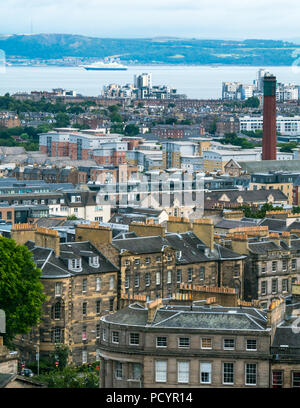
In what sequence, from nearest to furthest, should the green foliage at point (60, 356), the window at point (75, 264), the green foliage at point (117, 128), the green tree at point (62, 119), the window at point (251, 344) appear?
the window at point (251, 344)
the green foliage at point (60, 356)
the window at point (75, 264)
the green foliage at point (117, 128)
the green tree at point (62, 119)

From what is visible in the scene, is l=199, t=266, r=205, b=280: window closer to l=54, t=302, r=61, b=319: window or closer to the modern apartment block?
l=54, t=302, r=61, b=319: window

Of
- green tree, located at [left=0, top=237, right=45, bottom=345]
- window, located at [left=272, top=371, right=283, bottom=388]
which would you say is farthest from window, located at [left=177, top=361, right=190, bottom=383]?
green tree, located at [left=0, top=237, right=45, bottom=345]

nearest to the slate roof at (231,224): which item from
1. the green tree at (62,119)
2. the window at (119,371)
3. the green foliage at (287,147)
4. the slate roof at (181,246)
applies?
the slate roof at (181,246)

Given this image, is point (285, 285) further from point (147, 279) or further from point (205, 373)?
point (205, 373)

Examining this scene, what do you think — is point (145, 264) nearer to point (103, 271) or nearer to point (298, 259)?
point (103, 271)

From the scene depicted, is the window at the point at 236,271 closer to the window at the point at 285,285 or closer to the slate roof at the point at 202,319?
the window at the point at 285,285
